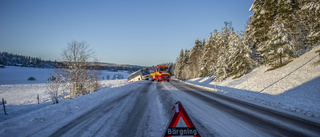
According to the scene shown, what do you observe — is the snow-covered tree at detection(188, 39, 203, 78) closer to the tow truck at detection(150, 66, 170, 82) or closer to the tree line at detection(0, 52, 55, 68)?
the tow truck at detection(150, 66, 170, 82)

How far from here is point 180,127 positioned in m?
2.48

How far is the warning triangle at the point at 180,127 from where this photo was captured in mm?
2453

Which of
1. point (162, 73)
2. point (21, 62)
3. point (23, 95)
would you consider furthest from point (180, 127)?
point (21, 62)

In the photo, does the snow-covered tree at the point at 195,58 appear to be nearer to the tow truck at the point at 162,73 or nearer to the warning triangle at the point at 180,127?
the tow truck at the point at 162,73

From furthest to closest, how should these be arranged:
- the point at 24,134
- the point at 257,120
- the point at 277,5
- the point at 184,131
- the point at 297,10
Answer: the point at 277,5 < the point at 297,10 < the point at 257,120 < the point at 24,134 < the point at 184,131

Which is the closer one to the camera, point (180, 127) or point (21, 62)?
point (180, 127)

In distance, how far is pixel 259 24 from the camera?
21.7 meters

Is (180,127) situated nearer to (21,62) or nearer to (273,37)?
(273,37)

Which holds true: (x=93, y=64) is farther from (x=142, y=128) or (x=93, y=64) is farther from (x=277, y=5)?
(x=277, y=5)

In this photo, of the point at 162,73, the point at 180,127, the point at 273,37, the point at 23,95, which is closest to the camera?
the point at 180,127

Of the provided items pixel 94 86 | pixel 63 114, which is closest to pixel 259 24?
pixel 63 114

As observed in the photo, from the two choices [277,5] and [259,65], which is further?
[259,65]

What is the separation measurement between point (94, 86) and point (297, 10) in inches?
1269

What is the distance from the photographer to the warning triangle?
2.45 meters
